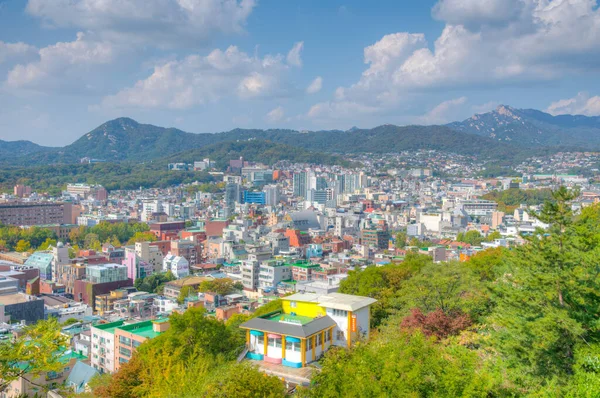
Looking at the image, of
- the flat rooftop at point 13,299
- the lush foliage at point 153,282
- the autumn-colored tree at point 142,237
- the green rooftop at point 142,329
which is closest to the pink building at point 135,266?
the lush foliage at point 153,282

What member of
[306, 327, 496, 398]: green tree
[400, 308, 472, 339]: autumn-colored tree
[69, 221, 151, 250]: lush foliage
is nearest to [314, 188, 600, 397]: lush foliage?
[306, 327, 496, 398]: green tree

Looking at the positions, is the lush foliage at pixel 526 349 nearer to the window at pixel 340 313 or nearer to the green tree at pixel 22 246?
the window at pixel 340 313

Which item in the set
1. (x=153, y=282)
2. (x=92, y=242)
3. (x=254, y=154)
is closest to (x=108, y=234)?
(x=92, y=242)

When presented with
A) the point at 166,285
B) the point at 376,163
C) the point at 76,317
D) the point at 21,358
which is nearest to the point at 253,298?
the point at 166,285

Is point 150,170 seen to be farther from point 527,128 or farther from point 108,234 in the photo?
point 527,128

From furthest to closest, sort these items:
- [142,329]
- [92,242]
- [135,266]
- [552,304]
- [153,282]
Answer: [92,242] → [135,266] → [153,282] → [142,329] → [552,304]

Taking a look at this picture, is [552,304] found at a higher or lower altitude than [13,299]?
higher
